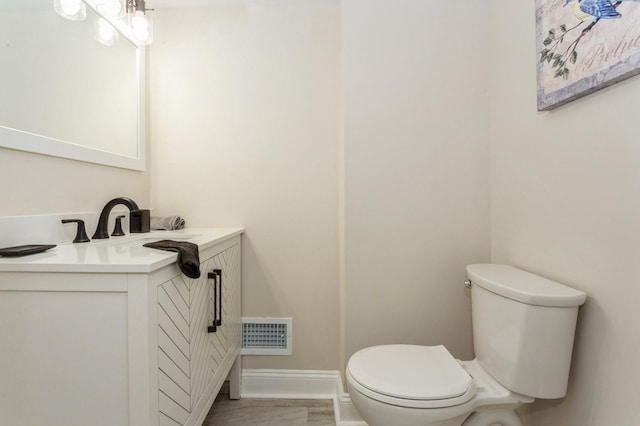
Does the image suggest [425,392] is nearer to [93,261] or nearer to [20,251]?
[93,261]

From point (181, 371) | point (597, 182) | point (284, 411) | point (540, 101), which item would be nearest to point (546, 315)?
point (597, 182)

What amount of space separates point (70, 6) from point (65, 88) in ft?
1.09

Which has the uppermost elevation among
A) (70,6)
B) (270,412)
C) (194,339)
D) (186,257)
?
(70,6)

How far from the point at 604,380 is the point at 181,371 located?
127cm

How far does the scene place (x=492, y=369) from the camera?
3.66 ft

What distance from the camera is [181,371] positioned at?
0.97 meters

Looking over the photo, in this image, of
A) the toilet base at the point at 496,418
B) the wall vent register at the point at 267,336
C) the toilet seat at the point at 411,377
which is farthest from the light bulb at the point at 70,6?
the toilet base at the point at 496,418

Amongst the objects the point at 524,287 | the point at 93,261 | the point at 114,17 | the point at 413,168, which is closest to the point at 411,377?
the point at 524,287

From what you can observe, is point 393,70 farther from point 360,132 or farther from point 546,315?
point 546,315

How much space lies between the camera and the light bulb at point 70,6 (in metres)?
1.20

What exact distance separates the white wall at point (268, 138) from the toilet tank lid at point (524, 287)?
809mm

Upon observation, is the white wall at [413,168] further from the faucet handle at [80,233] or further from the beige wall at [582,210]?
the faucet handle at [80,233]

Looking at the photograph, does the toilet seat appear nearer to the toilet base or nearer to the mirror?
the toilet base

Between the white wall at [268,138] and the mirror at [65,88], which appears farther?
the white wall at [268,138]
